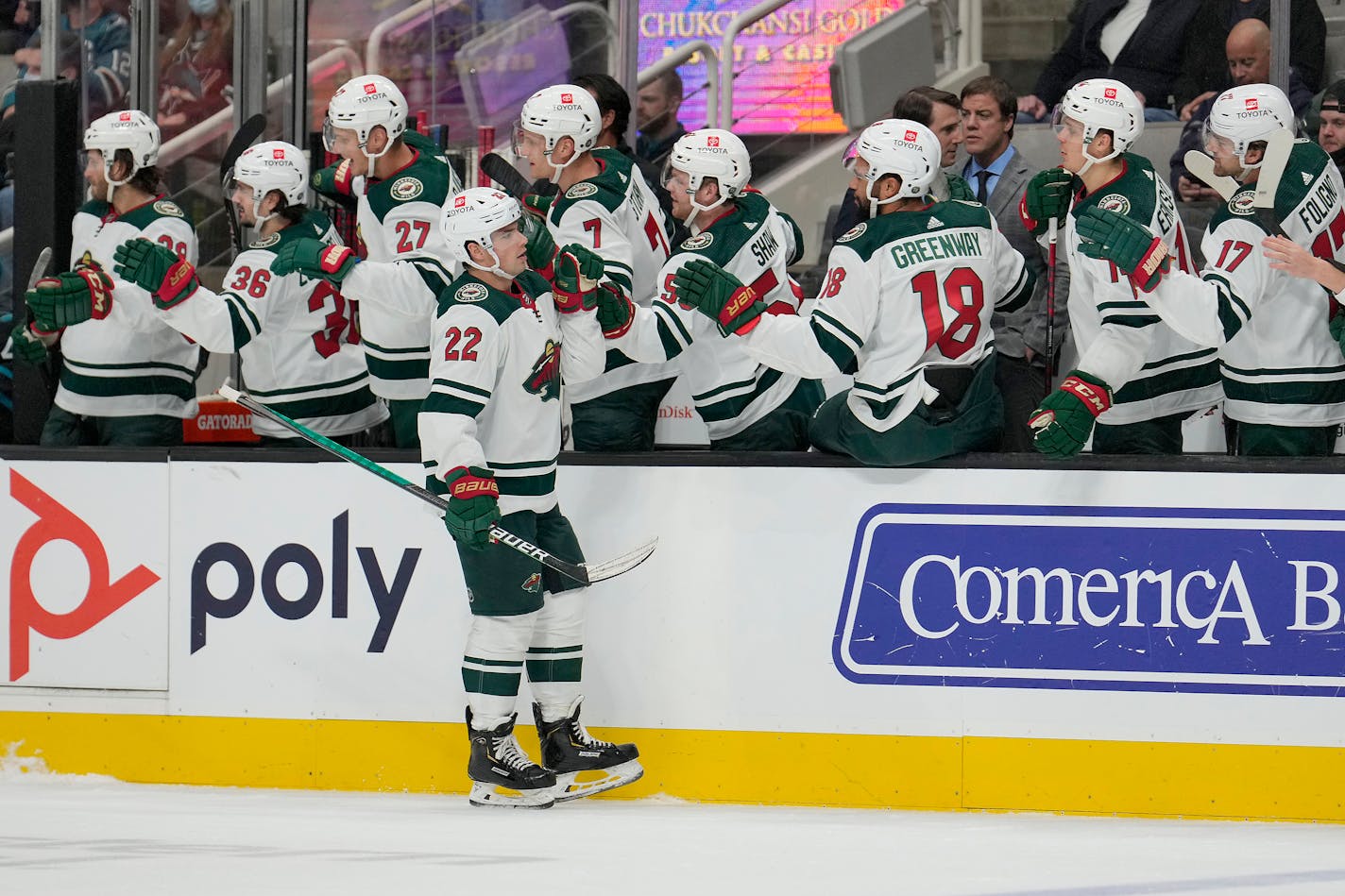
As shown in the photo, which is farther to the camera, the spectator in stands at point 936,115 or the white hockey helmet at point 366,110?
the spectator in stands at point 936,115

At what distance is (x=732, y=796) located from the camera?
14.7 feet

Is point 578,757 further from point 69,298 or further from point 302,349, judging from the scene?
point 69,298

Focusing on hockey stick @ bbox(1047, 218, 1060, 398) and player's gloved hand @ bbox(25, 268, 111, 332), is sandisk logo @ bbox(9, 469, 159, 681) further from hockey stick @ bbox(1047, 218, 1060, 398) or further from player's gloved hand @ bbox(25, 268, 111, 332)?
hockey stick @ bbox(1047, 218, 1060, 398)

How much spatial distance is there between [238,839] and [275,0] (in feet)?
10.9

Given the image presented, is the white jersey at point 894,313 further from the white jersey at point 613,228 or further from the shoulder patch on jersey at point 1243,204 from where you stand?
the shoulder patch on jersey at point 1243,204

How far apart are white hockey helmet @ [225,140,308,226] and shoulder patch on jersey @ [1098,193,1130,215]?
205 cm

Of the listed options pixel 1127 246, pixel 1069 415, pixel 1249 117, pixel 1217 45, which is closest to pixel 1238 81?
pixel 1217 45

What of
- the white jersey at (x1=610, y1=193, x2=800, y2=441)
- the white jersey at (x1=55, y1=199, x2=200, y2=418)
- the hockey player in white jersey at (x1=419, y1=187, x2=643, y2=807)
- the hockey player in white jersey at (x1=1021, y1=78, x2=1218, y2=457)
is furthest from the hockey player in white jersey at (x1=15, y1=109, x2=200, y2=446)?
the hockey player in white jersey at (x1=1021, y1=78, x2=1218, y2=457)

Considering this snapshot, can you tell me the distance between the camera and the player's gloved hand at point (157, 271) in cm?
457

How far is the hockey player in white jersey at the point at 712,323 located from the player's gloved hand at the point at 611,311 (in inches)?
1.7

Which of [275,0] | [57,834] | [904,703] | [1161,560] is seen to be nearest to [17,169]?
[275,0]

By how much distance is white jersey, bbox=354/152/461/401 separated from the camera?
4.80 metres

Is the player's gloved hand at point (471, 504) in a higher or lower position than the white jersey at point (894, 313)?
lower

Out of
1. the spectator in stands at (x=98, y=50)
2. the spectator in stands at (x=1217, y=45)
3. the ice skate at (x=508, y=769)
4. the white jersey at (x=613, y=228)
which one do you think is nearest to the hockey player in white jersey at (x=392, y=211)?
the white jersey at (x=613, y=228)
